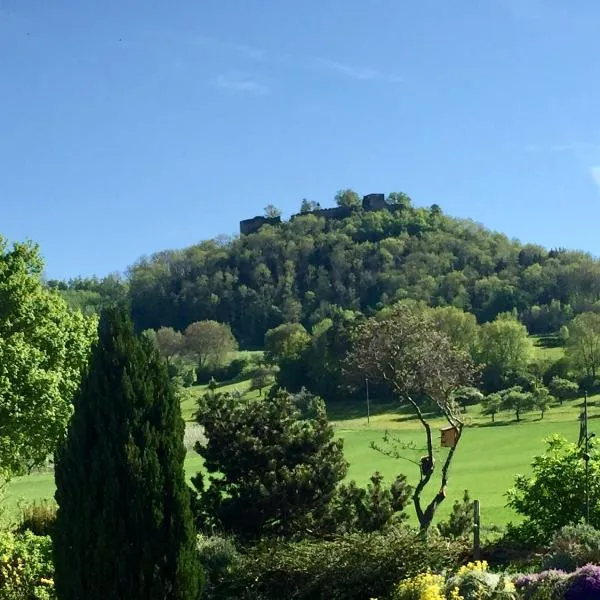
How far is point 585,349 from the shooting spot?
253 feet

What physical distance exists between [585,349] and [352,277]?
77.7m

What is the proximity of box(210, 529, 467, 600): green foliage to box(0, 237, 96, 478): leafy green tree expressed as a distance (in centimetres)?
679

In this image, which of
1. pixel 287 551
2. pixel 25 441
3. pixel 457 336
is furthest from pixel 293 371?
pixel 287 551

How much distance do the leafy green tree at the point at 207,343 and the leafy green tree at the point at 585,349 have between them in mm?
53933

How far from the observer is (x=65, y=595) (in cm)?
1001

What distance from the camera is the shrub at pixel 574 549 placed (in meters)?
11.3

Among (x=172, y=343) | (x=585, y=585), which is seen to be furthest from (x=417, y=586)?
(x=172, y=343)

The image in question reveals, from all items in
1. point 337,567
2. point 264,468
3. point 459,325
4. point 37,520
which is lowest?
point 37,520

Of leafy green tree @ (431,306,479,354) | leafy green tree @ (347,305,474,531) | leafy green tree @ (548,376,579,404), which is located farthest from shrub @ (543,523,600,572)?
leafy green tree @ (431,306,479,354)

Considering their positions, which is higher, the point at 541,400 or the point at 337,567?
the point at 337,567

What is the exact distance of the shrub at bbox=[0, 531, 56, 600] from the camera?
12906mm

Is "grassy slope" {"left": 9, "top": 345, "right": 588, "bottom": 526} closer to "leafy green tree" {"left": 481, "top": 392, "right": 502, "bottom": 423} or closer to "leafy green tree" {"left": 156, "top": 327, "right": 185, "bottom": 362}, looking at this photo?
"leafy green tree" {"left": 481, "top": 392, "right": 502, "bottom": 423}

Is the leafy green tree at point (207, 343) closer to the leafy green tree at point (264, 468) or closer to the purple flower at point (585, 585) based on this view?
the leafy green tree at point (264, 468)

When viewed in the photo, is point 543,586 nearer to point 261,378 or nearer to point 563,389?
point 563,389
